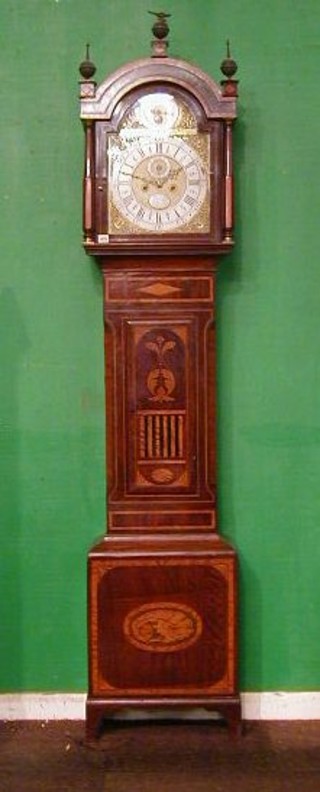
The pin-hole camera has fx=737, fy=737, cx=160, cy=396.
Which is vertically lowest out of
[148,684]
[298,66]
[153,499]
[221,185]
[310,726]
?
[310,726]

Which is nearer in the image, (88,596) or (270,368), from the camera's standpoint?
(88,596)

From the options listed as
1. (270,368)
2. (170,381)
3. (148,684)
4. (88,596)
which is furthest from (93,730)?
(270,368)

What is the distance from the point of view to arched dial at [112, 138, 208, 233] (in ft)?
7.02

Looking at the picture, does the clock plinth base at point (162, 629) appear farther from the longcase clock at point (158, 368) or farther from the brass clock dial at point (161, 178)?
Result: the brass clock dial at point (161, 178)

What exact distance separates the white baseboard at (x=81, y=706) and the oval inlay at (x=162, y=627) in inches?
13.3

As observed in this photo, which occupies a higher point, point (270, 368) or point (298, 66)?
point (298, 66)

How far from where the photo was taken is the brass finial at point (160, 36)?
208cm

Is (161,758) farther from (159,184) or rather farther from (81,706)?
(159,184)

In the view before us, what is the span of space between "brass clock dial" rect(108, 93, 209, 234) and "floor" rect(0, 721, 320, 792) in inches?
58.7

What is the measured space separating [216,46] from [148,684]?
6.27ft

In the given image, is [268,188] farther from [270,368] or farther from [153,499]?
[153,499]

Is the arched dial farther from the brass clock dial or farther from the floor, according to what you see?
the floor

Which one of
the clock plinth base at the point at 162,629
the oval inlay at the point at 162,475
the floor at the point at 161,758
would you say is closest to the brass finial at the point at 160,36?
the oval inlay at the point at 162,475

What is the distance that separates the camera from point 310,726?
227 centimetres
